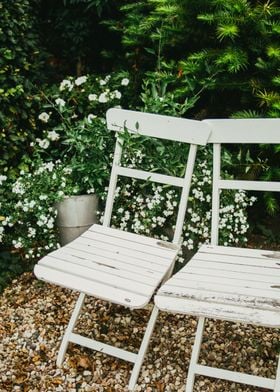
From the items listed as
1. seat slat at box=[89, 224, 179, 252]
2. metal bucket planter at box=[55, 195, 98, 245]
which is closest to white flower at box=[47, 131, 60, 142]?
metal bucket planter at box=[55, 195, 98, 245]

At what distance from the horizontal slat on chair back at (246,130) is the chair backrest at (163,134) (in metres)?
0.07

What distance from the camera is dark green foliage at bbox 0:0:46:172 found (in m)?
3.91

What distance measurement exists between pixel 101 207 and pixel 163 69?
125 cm

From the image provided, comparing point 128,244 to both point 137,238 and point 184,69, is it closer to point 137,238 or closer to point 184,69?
point 137,238

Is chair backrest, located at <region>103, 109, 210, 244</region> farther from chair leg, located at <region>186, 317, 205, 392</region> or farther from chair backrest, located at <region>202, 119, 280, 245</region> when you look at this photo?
chair leg, located at <region>186, 317, 205, 392</region>

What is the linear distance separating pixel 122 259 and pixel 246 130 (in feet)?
3.32

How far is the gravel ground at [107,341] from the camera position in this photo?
2930 mm

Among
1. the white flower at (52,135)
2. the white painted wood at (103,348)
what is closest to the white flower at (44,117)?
the white flower at (52,135)

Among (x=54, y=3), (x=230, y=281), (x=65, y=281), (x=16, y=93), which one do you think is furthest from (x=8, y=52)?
(x=230, y=281)

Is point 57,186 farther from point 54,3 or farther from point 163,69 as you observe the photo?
point 54,3

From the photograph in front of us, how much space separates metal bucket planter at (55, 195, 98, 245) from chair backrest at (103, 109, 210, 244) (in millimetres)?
429

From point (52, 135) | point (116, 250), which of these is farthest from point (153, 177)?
point (52, 135)

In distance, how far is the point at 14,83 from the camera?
4059mm

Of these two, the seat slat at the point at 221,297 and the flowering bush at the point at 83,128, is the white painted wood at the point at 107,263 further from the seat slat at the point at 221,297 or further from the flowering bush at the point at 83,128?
the flowering bush at the point at 83,128
